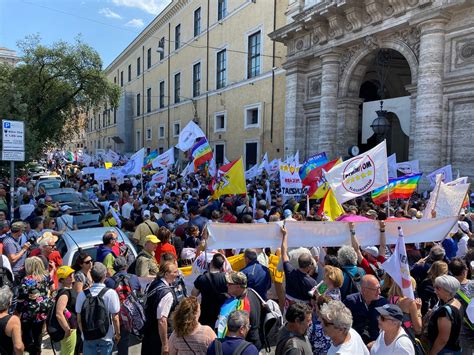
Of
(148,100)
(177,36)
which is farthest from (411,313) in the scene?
(148,100)

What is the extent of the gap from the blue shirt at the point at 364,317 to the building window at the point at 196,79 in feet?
101

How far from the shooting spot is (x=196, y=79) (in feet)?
111

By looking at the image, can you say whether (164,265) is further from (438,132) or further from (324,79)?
(324,79)

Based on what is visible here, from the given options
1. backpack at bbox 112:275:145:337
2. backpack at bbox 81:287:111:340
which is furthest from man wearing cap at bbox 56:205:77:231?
backpack at bbox 81:287:111:340

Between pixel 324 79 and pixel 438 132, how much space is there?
5812 millimetres

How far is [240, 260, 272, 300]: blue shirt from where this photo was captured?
4.40m

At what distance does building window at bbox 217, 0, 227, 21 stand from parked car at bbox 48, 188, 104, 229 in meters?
20.5

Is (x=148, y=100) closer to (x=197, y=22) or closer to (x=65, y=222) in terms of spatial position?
(x=197, y=22)

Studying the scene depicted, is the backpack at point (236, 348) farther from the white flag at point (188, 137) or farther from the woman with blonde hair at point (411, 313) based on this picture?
the white flag at point (188, 137)

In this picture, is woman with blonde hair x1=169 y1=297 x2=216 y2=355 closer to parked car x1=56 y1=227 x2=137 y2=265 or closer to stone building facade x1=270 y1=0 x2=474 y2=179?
parked car x1=56 y1=227 x2=137 y2=265

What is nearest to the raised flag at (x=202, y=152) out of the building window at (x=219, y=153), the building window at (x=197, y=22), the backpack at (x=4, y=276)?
the backpack at (x=4, y=276)

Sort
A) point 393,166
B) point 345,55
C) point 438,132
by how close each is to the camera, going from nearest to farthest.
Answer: point 393,166 → point 438,132 → point 345,55

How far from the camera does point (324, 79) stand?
17375 millimetres

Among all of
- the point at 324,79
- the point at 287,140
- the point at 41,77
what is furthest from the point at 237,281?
the point at 41,77
